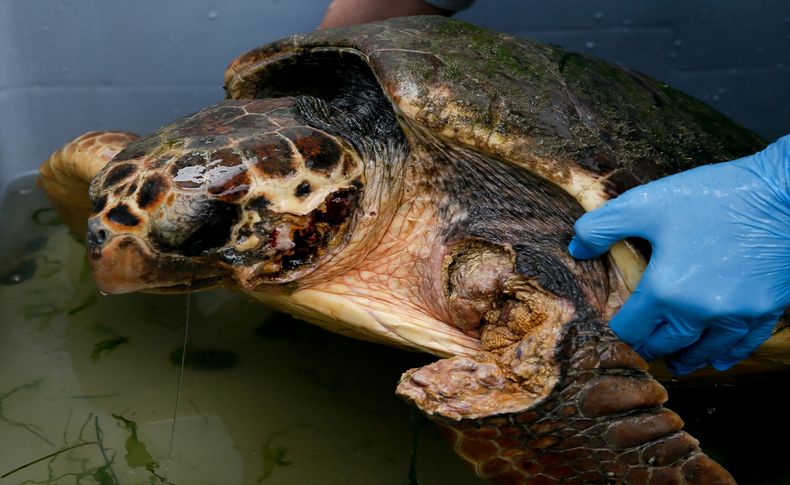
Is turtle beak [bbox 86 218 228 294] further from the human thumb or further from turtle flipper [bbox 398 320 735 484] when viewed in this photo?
the human thumb

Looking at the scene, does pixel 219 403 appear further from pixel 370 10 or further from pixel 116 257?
pixel 370 10

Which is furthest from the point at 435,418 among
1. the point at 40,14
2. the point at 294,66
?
the point at 40,14

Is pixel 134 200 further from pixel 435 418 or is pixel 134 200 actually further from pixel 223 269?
pixel 435 418

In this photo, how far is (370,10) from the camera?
275 cm

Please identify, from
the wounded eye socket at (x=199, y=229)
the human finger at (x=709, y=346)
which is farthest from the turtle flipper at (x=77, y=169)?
the human finger at (x=709, y=346)

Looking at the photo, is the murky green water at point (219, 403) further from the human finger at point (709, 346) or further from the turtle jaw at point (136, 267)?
the turtle jaw at point (136, 267)

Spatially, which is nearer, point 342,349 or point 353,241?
point 353,241

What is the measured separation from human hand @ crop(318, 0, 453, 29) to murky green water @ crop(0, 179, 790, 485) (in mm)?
1073

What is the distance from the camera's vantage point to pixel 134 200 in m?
1.60

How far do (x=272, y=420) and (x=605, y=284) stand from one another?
3.20ft

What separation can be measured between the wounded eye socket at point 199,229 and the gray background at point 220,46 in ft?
5.17

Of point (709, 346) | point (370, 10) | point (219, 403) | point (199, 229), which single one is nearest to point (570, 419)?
point (709, 346)

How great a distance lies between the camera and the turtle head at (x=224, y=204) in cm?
159

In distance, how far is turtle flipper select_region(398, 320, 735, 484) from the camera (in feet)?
4.90
